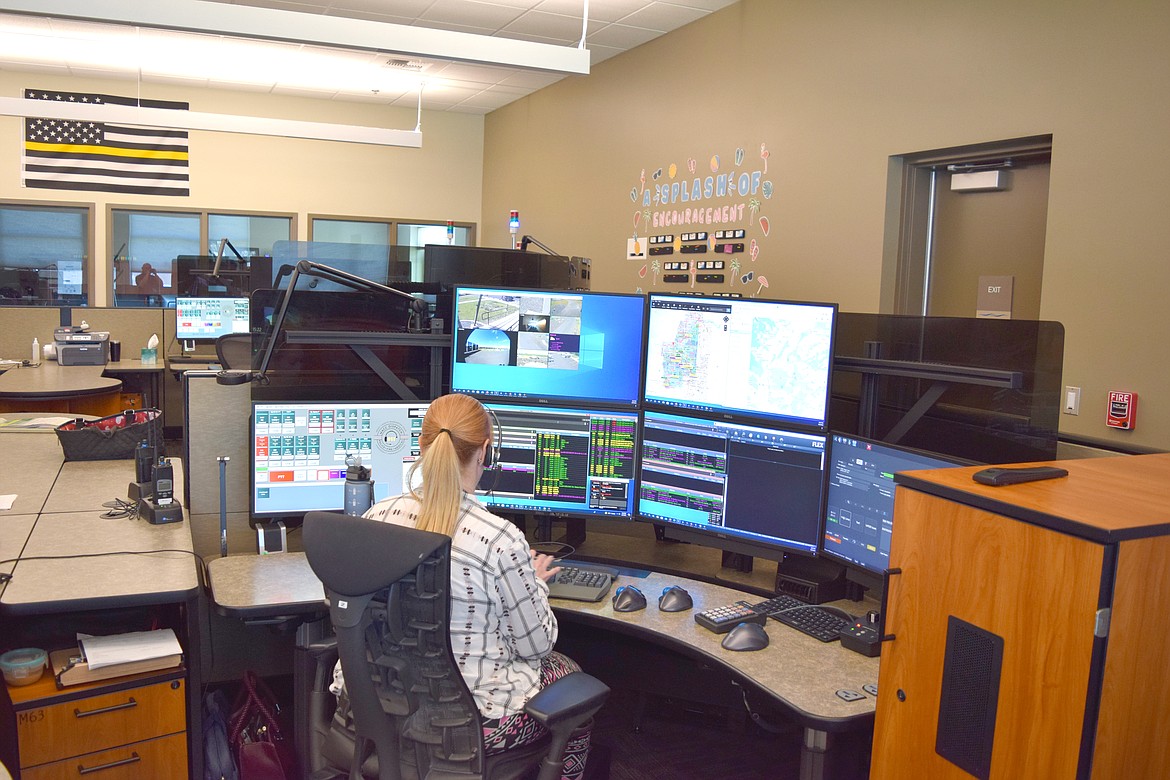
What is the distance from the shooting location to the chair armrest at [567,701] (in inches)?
68.4

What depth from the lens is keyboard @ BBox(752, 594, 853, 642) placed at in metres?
2.11

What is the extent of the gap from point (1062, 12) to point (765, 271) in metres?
1.87

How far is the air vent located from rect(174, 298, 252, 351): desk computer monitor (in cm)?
211

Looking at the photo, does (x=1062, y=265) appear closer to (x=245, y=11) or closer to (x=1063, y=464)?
(x=1063, y=464)

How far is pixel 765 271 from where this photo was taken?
485cm

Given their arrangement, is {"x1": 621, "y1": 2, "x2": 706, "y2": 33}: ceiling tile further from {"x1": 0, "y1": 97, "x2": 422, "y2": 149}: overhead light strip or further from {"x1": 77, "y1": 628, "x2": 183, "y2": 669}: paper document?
{"x1": 77, "y1": 628, "x2": 183, "y2": 669}: paper document

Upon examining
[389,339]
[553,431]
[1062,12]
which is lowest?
[553,431]

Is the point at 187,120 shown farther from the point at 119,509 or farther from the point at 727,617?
the point at 727,617

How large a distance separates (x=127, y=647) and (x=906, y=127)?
3526 mm

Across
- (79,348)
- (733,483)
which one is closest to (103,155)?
(79,348)

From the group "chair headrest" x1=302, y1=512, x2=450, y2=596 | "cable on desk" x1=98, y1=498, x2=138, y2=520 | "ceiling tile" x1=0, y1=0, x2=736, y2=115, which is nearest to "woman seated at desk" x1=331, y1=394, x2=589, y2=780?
"chair headrest" x1=302, y1=512, x2=450, y2=596

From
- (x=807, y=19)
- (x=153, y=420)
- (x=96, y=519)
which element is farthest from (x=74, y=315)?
(x=807, y=19)

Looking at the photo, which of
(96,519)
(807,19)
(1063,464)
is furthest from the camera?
(807,19)

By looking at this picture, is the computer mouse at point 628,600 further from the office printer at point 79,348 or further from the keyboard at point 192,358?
the office printer at point 79,348
